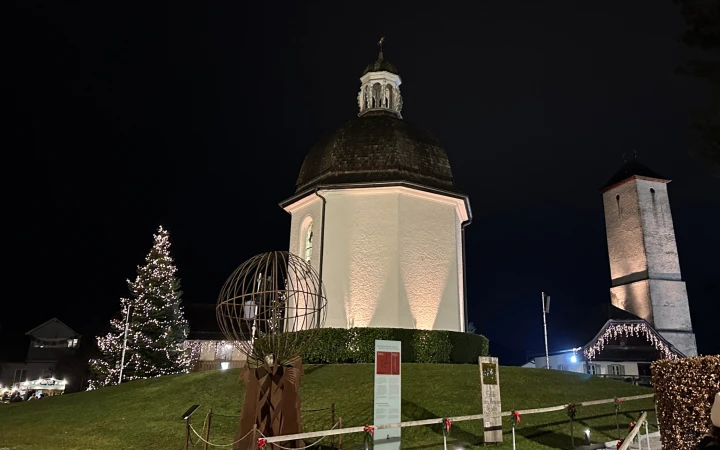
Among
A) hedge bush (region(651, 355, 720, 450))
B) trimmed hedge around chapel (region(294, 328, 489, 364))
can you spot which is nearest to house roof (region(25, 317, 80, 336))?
trimmed hedge around chapel (region(294, 328, 489, 364))

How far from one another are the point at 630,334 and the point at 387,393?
37.8 metres

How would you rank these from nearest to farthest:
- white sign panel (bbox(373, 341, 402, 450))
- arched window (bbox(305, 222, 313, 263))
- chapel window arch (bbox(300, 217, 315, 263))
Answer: white sign panel (bbox(373, 341, 402, 450)), arched window (bbox(305, 222, 313, 263)), chapel window arch (bbox(300, 217, 315, 263))

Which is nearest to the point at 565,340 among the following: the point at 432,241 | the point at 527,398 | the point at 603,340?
the point at 603,340

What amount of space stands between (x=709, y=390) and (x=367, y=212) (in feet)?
44.7

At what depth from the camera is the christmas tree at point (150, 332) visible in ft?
96.2

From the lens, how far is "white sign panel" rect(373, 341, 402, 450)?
374 inches

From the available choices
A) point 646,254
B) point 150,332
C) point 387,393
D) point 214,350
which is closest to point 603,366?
point 646,254

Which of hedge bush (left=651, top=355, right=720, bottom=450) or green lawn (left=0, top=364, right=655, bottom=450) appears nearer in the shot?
hedge bush (left=651, top=355, right=720, bottom=450)

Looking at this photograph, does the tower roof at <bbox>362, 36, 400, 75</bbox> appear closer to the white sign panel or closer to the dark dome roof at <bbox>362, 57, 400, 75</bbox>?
the dark dome roof at <bbox>362, 57, 400, 75</bbox>

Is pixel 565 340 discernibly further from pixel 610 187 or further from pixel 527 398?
pixel 527 398

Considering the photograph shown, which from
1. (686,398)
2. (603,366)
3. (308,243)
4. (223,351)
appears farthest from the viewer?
(223,351)

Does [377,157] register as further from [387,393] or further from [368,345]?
[387,393]

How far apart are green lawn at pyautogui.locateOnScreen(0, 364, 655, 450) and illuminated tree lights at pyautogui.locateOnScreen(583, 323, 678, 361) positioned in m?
24.0

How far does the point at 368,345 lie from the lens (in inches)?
713
